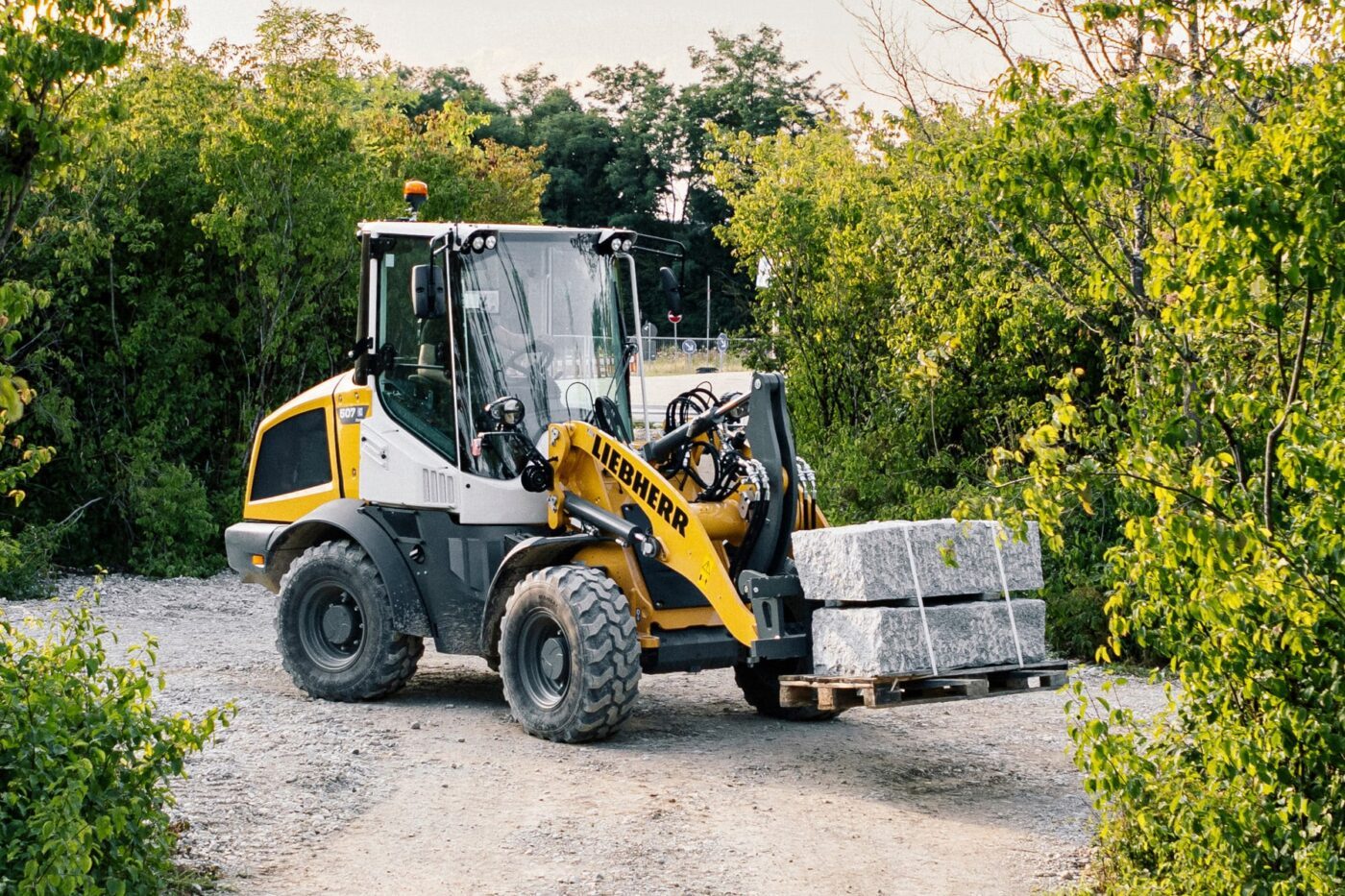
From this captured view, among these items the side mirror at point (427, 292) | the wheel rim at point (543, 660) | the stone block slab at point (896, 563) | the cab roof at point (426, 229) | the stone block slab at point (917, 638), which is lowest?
the wheel rim at point (543, 660)

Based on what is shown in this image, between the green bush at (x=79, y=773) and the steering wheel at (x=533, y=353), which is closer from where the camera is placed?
the green bush at (x=79, y=773)

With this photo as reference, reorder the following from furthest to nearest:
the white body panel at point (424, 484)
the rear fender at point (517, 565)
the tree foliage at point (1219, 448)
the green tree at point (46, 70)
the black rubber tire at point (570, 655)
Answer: the white body panel at point (424, 484) < the rear fender at point (517, 565) < the black rubber tire at point (570, 655) < the green tree at point (46, 70) < the tree foliage at point (1219, 448)

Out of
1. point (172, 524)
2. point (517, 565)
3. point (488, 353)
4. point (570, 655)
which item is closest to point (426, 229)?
point (488, 353)

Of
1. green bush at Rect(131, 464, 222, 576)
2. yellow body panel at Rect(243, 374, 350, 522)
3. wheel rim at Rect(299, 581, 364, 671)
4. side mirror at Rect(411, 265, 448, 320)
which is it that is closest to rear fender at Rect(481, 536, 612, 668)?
wheel rim at Rect(299, 581, 364, 671)

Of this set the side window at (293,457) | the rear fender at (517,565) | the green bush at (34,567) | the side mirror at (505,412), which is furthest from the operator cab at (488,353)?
the green bush at (34,567)

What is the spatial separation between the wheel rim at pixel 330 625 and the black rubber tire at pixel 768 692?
2586 millimetres

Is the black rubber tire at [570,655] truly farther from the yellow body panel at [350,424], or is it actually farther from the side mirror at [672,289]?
the side mirror at [672,289]

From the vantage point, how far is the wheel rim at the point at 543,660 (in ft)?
30.7

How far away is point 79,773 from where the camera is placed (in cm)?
576

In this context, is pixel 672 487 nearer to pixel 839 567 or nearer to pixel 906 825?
pixel 839 567

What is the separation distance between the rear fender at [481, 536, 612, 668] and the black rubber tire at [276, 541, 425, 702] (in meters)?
0.86

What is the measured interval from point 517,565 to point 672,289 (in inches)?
84.7

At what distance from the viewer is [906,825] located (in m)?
7.86

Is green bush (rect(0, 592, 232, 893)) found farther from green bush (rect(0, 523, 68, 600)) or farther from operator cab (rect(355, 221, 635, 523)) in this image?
green bush (rect(0, 523, 68, 600))
